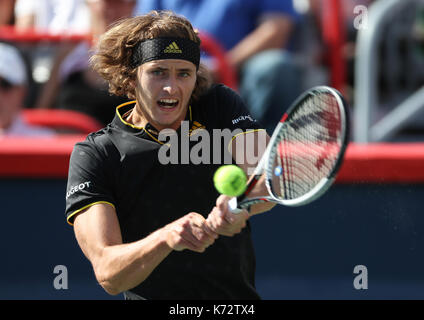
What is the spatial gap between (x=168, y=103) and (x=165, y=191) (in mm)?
293

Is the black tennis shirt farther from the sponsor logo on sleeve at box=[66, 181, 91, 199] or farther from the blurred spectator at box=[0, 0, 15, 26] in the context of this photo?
the blurred spectator at box=[0, 0, 15, 26]

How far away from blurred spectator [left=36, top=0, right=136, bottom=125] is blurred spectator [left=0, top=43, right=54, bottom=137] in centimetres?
21

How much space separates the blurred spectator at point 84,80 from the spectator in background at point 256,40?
0.23m

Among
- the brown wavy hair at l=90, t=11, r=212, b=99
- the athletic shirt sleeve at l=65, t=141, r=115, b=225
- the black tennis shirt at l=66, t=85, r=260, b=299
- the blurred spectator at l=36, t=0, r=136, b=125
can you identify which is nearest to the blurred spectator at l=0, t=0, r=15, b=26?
the blurred spectator at l=36, t=0, r=136, b=125

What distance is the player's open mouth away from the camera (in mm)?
2664

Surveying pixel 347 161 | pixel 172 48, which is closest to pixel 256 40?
pixel 347 161

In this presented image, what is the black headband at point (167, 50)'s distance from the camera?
2680 mm

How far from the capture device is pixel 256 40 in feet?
14.9

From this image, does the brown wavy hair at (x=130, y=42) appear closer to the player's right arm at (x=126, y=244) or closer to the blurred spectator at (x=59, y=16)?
the player's right arm at (x=126, y=244)

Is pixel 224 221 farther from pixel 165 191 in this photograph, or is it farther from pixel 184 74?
pixel 184 74

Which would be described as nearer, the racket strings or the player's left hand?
the player's left hand

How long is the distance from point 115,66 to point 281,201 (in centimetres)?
82

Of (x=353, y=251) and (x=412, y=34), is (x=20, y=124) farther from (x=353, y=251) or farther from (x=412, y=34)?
(x=412, y=34)

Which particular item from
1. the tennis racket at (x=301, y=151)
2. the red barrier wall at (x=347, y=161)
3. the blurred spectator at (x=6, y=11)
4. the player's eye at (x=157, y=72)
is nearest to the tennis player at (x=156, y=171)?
the player's eye at (x=157, y=72)
